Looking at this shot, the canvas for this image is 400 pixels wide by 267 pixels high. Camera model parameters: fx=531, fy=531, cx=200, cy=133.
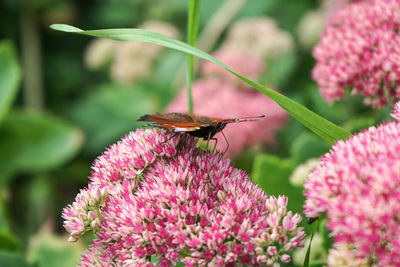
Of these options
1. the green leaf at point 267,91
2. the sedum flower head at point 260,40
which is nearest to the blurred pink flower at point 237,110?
the sedum flower head at point 260,40

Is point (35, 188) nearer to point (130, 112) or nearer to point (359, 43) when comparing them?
point (130, 112)

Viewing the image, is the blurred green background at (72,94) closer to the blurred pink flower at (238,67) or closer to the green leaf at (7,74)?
the green leaf at (7,74)

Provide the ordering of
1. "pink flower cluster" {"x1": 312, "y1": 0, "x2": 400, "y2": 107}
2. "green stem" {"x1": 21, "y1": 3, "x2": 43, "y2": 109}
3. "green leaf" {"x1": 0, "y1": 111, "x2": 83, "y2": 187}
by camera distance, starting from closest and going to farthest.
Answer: "pink flower cluster" {"x1": 312, "y1": 0, "x2": 400, "y2": 107}
"green leaf" {"x1": 0, "y1": 111, "x2": 83, "y2": 187}
"green stem" {"x1": 21, "y1": 3, "x2": 43, "y2": 109}

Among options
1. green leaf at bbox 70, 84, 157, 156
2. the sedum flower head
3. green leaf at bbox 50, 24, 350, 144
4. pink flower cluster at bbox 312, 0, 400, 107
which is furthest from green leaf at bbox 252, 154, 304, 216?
green leaf at bbox 70, 84, 157, 156

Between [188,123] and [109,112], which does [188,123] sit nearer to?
[188,123]

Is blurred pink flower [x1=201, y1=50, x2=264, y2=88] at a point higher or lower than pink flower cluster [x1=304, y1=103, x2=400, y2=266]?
higher

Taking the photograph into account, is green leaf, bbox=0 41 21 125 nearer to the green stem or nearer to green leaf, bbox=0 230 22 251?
the green stem
